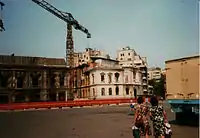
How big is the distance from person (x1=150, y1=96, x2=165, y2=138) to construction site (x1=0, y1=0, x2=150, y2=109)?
218ft

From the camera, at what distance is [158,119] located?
7.50 m

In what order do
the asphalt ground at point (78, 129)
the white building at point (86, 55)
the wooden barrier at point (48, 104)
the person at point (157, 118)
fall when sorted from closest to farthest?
the person at point (157, 118), the asphalt ground at point (78, 129), the wooden barrier at point (48, 104), the white building at point (86, 55)

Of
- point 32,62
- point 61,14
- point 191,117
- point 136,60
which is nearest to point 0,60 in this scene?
point 32,62

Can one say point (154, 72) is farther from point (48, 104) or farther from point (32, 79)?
point (48, 104)

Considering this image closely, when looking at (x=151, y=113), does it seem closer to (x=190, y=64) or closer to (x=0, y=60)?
(x=190, y=64)

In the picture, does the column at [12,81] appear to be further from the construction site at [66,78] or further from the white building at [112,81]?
the white building at [112,81]

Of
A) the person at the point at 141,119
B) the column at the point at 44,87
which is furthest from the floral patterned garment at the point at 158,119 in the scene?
the column at the point at 44,87

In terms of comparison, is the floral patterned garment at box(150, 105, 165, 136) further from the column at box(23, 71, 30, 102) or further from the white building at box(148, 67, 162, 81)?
the white building at box(148, 67, 162, 81)

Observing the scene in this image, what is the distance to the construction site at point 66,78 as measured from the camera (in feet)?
257

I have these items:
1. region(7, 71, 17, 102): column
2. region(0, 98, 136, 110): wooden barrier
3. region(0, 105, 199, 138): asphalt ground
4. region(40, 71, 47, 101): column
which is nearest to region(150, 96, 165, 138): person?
region(0, 105, 199, 138): asphalt ground

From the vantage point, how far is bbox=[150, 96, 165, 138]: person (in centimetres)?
742

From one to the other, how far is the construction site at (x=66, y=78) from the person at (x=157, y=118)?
66588mm


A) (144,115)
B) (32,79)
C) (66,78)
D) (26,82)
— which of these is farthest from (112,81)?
(144,115)

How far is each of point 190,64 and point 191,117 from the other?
3.71 meters
